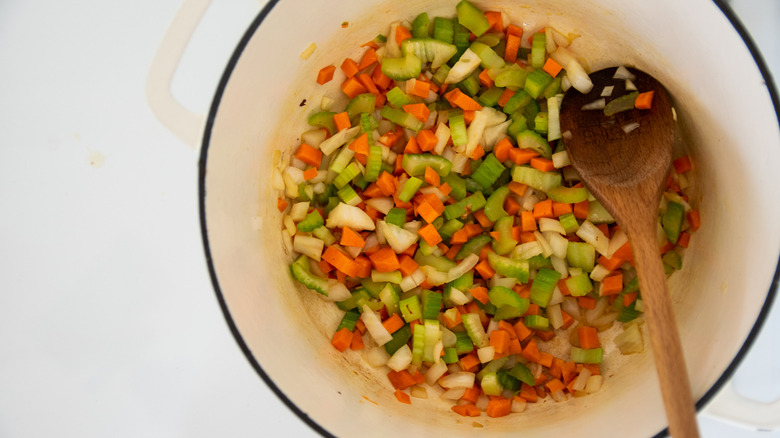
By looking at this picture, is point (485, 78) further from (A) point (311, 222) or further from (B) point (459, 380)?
(B) point (459, 380)

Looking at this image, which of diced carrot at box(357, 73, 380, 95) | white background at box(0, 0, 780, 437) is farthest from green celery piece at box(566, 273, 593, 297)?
white background at box(0, 0, 780, 437)

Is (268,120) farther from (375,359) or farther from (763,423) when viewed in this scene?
(763,423)

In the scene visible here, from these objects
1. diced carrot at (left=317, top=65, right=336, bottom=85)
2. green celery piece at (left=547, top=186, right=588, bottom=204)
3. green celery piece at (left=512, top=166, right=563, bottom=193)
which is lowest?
green celery piece at (left=547, top=186, right=588, bottom=204)

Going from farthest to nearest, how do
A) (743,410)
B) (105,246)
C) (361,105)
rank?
(105,246) < (361,105) < (743,410)

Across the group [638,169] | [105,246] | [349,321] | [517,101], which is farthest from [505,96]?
[105,246]

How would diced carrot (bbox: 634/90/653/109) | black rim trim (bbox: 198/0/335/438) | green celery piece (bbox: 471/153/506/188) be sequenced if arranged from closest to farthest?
black rim trim (bbox: 198/0/335/438), diced carrot (bbox: 634/90/653/109), green celery piece (bbox: 471/153/506/188)

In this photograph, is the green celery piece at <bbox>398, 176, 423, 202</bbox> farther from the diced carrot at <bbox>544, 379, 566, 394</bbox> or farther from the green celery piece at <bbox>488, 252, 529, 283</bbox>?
the diced carrot at <bbox>544, 379, 566, 394</bbox>
